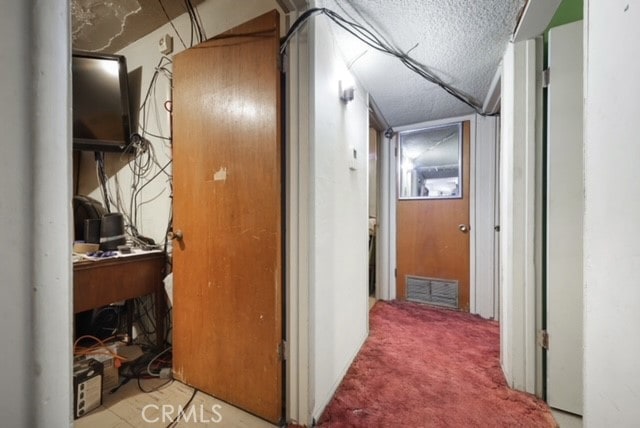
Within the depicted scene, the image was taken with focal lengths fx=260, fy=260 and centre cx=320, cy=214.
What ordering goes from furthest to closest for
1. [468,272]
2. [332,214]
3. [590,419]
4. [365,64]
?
[468,272], [365,64], [332,214], [590,419]

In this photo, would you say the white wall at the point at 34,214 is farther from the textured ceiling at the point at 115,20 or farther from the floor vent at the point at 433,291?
the floor vent at the point at 433,291

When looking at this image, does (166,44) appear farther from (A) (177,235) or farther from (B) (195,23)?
(A) (177,235)

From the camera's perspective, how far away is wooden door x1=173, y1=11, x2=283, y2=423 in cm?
127

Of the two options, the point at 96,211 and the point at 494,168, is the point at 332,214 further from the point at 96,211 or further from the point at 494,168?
the point at 494,168

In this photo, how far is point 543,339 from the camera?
4.83 ft

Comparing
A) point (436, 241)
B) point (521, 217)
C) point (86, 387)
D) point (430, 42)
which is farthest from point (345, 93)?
point (86, 387)

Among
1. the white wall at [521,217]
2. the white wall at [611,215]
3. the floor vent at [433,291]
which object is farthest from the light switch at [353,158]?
the floor vent at [433,291]

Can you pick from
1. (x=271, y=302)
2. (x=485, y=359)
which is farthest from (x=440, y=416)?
(x=271, y=302)

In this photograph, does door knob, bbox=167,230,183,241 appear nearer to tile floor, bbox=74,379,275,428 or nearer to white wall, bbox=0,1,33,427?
tile floor, bbox=74,379,275,428

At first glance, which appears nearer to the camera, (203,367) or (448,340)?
(203,367)

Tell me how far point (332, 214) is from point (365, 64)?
116 centimetres

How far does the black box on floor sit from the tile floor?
4 cm

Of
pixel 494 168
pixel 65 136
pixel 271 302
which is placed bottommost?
pixel 271 302

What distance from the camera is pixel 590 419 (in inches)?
28.5
